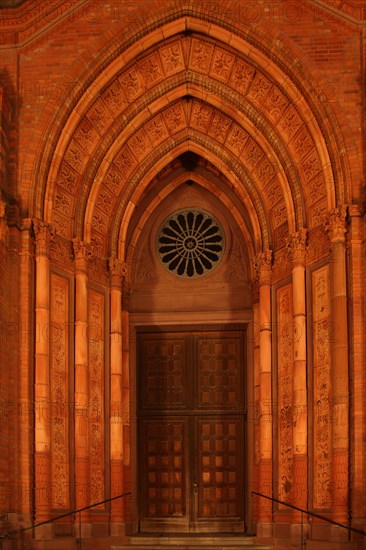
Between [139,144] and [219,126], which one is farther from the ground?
[219,126]

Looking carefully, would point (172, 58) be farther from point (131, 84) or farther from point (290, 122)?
point (290, 122)

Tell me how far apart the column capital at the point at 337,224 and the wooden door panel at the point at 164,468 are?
5.12 metres

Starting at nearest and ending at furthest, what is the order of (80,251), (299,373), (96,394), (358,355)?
(358,355) → (299,373) → (80,251) → (96,394)

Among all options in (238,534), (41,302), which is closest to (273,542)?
(238,534)

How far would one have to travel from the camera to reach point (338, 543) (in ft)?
50.0

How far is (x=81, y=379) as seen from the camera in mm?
17219

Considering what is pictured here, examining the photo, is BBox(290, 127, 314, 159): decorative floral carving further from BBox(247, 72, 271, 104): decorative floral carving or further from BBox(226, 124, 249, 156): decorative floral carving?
BBox(226, 124, 249, 156): decorative floral carving

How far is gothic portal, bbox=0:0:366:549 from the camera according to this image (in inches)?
637

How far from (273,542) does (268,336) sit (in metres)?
3.61

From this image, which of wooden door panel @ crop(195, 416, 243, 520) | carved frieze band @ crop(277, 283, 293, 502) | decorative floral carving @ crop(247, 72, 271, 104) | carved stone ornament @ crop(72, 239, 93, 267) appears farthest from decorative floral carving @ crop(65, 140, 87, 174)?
wooden door panel @ crop(195, 416, 243, 520)

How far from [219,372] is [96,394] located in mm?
2691

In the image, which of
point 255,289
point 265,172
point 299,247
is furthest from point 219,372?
point 265,172

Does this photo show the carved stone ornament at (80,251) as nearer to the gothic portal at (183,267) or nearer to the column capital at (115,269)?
the gothic portal at (183,267)

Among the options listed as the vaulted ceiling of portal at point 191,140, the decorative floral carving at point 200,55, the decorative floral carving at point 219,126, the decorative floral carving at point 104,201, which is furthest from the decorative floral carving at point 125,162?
the decorative floral carving at point 200,55
